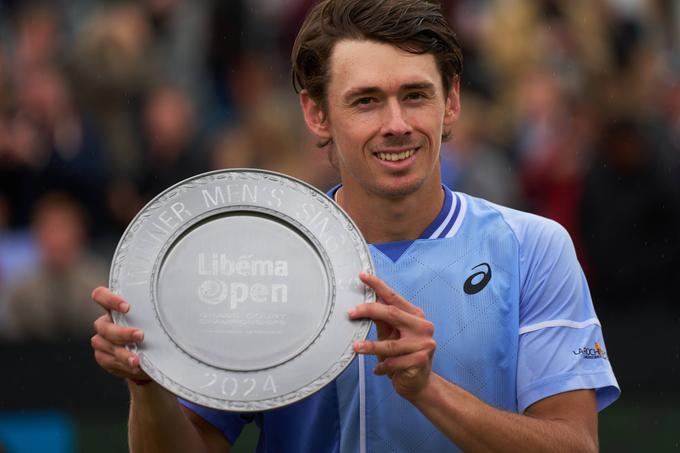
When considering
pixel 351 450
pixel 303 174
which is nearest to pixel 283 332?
pixel 351 450

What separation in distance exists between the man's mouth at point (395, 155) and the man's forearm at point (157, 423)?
0.88 meters

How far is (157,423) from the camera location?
368 centimetres

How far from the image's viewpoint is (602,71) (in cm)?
880

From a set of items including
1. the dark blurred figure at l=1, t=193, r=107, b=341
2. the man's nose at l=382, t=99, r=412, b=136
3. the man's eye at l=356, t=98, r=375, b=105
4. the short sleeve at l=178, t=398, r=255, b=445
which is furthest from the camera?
the dark blurred figure at l=1, t=193, r=107, b=341

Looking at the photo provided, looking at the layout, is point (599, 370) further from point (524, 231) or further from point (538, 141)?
point (538, 141)

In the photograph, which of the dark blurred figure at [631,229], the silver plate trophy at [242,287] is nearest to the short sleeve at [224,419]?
the silver plate trophy at [242,287]

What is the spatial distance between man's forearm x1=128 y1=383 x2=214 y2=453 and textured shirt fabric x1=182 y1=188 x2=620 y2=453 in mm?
190

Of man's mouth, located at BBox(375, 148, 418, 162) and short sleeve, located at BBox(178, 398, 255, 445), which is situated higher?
man's mouth, located at BBox(375, 148, 418, 162)

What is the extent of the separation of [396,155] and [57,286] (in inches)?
157

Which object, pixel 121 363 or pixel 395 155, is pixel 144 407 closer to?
pixel 121 363

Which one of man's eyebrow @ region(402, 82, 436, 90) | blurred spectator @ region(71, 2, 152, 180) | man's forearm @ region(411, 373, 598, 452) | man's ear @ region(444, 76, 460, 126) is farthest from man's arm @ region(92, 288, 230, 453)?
Result: blurred spectator @ region(71, 2, 152, 180)

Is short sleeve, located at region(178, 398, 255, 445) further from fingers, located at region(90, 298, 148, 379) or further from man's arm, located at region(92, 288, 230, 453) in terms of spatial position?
fingers, located at region(90, 298, 148, 379)

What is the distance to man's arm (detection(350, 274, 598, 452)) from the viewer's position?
3324mm

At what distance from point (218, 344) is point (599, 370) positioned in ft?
3.58
